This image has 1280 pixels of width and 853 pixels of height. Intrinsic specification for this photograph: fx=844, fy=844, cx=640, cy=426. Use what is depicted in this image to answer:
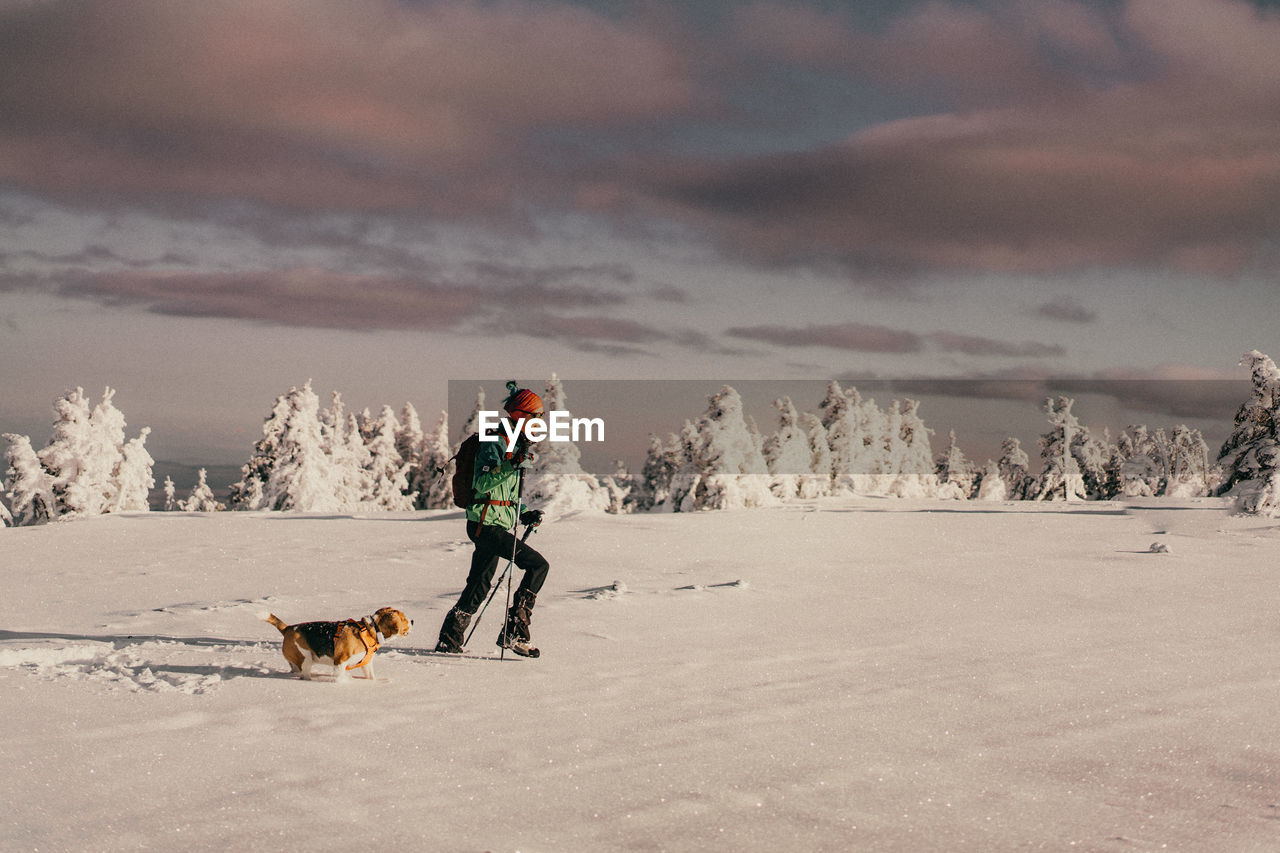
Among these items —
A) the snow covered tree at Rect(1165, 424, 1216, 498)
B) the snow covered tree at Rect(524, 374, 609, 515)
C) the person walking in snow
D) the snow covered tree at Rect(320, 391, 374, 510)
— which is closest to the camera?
the person walking in snow

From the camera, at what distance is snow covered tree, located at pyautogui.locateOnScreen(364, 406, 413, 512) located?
207ft

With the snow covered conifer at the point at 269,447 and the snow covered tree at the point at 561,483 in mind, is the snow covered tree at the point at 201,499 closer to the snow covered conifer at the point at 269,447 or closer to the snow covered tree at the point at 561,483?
the snow covered conifer at the point at 269,447

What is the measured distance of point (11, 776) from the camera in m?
4.13

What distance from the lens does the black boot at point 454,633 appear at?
23.7ft

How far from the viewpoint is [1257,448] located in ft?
71.3

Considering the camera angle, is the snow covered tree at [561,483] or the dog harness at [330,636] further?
the snow covered tree at [561,483]

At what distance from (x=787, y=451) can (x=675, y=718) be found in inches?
1840

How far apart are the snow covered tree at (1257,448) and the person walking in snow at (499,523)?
2152cm

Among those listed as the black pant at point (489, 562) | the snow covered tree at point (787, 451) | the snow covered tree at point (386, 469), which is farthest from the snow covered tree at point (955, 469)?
the black pant at point (489, 562)

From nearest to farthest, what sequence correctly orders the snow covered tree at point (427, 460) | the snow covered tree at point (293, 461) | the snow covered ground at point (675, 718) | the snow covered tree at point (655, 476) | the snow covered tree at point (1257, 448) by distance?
the snow covered ground at point (675, 718), the snow covered tree at point (1257, 448), the snow covered tree at point (293, 461), the snow covered tree at point (427, 460), the snow covered tree at point (655, 476)

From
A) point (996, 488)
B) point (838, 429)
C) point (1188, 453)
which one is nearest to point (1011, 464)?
point (996, 488)

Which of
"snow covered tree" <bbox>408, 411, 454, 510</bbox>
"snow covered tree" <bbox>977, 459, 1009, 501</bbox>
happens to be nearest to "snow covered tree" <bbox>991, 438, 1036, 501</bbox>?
"snow covered tree" <bbox>977, 459, 1009, 501</bbox>

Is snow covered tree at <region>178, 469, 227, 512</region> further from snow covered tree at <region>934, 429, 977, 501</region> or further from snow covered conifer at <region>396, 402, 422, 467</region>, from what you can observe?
snow covered tree at <region>934, 429, 977, 501</region>

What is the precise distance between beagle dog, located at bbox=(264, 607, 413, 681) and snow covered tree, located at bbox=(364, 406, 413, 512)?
189 feet
